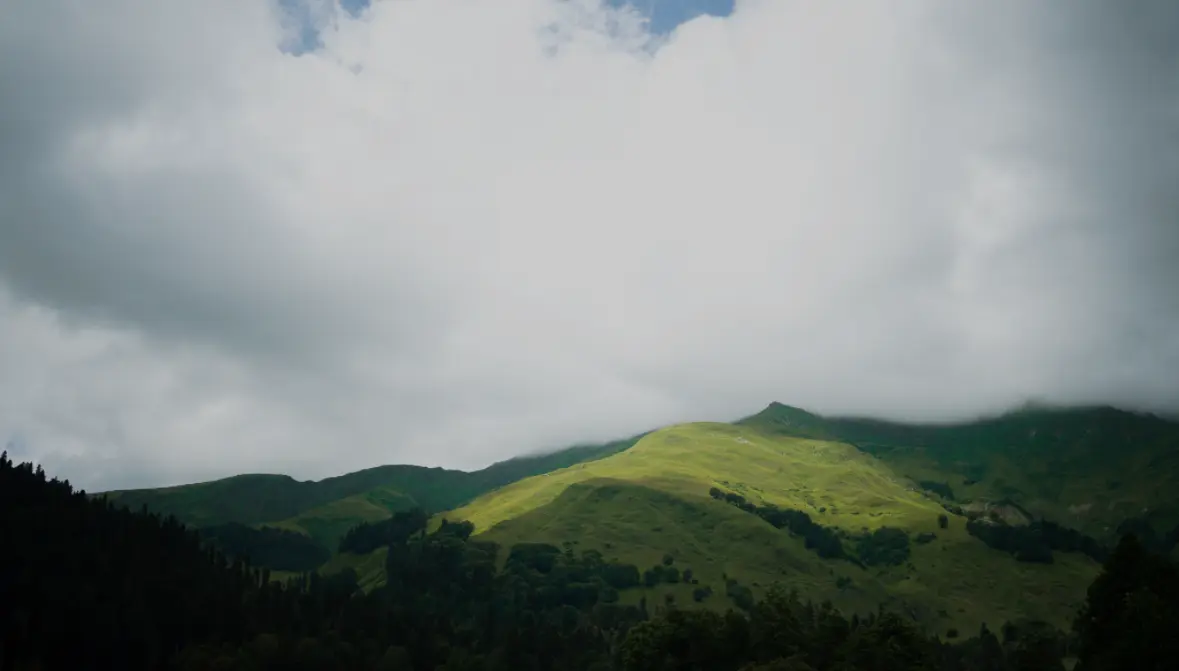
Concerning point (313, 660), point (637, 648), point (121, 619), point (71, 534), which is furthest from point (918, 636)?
point (71, 534)

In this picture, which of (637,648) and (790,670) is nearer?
(790,670)

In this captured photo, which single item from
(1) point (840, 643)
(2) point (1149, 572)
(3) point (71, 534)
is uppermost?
(3) point (71, 534)

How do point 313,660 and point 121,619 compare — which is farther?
point 313,660

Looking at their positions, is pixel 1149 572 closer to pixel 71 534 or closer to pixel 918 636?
pixel 918 636

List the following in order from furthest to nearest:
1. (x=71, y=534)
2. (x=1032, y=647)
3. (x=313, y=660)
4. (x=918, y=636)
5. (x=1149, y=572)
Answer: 1. (x=71, y=534)
2. (x=313, y=660)
3. (x=918, y=636)
4. (x=1032, y=647)
5. (x=1149, y=572)

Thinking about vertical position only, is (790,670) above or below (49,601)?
below

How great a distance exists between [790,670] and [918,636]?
32.3m

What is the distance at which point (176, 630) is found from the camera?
186625 millimetres

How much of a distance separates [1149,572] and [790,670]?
5475cm

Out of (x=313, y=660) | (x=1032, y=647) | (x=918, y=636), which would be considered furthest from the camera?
(x=313, y=660)

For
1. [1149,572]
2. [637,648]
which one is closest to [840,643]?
[637,648]

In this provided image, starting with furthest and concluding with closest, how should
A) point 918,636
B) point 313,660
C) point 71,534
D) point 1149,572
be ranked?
point 71,534
point 313,660
point 918,636
point 1149,572

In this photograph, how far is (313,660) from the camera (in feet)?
599

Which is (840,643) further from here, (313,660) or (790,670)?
(313,660)
